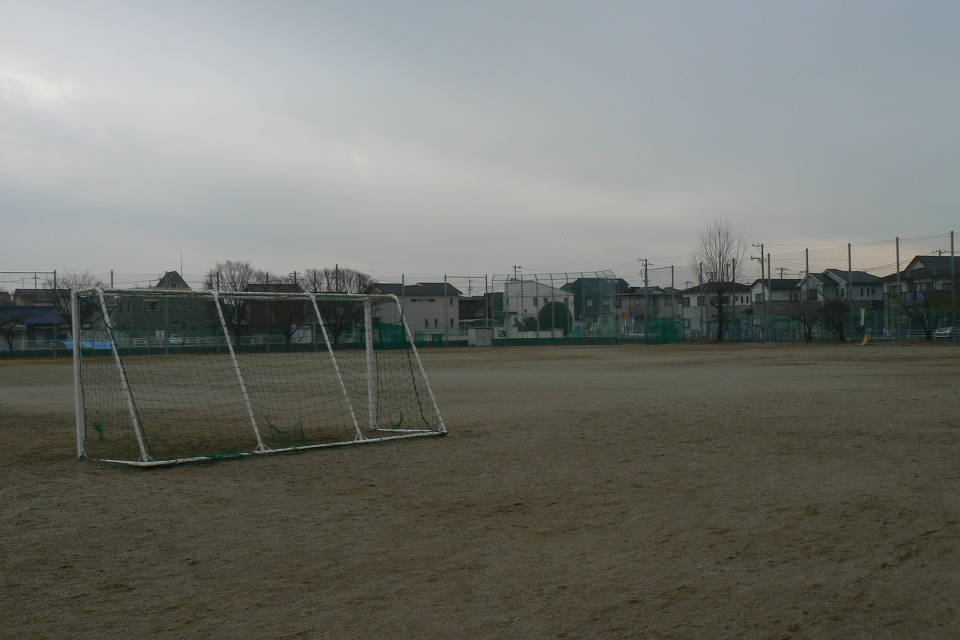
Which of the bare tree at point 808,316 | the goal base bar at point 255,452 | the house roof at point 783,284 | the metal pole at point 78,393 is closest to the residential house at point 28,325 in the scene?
the metal pole at point 78,393

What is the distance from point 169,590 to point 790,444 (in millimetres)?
6958

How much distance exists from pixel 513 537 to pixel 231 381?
62.4ft

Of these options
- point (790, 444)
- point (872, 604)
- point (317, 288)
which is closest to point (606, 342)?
point (317, 288)

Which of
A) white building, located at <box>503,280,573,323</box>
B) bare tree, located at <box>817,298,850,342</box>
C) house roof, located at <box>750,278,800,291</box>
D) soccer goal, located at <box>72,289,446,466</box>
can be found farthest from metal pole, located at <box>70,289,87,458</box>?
house roof, located at <box>750,278,800,291</box>

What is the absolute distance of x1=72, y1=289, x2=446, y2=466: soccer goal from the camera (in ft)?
32.2

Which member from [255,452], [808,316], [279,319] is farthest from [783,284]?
[255,452]

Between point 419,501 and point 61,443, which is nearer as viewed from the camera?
point 419,501

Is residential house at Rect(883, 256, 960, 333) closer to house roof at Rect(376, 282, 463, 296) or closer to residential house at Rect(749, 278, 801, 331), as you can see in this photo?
residential house at Rect(749, 278, 801, 331)

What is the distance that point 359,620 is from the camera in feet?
12.1

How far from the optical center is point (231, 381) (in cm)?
2270

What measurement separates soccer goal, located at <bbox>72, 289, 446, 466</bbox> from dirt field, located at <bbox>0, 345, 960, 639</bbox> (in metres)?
1.12

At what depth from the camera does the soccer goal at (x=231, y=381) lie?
32.2 ft

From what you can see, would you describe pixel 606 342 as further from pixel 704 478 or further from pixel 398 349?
pixel 704 478

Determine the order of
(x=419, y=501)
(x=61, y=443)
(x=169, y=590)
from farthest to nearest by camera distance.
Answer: (x=61, y=443)
(x=419, y=501)
(x=169, y=590)
